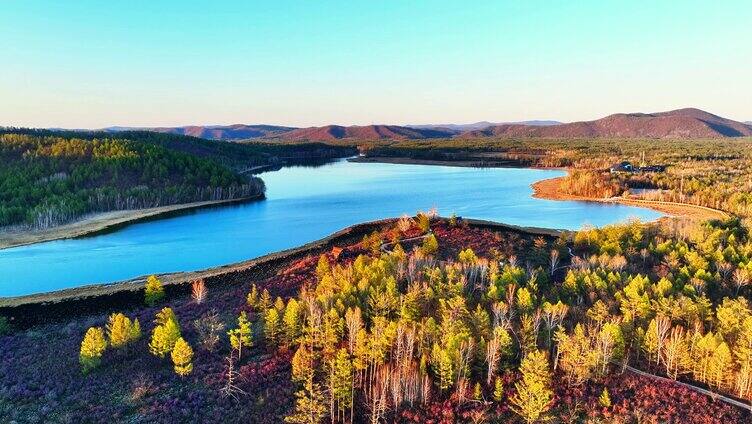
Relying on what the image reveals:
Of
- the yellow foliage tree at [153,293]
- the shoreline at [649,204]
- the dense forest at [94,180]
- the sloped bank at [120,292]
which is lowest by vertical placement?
the sloped bank at [120,292]

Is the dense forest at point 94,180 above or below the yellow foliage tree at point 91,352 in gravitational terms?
above

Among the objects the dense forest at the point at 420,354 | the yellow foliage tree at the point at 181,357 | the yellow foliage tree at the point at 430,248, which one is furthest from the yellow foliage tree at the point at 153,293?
the yellow foliage tree at the point at 430,248

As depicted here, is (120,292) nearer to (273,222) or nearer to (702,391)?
(273,222)

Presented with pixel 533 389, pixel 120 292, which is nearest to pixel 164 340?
pixel 120 292

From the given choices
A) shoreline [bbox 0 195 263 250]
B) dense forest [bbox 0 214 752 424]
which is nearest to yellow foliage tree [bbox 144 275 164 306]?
dense forest [bbox 0 214 752 424]

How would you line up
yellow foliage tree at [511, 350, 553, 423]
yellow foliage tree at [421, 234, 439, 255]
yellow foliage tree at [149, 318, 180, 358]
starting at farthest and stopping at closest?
yellow foliage tree at [421, 234, 439, 255]
yellow foliage tree at [149, 318, 180, 358]
yellow foliage tree at [511, 350, 553, 423]

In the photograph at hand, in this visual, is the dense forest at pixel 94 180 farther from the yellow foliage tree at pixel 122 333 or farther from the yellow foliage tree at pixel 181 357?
the yellow foliage tree at pixel 181 357

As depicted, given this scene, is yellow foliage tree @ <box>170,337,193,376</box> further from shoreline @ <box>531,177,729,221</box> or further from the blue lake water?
shoreline @ <box>531,177,729,221</box>
